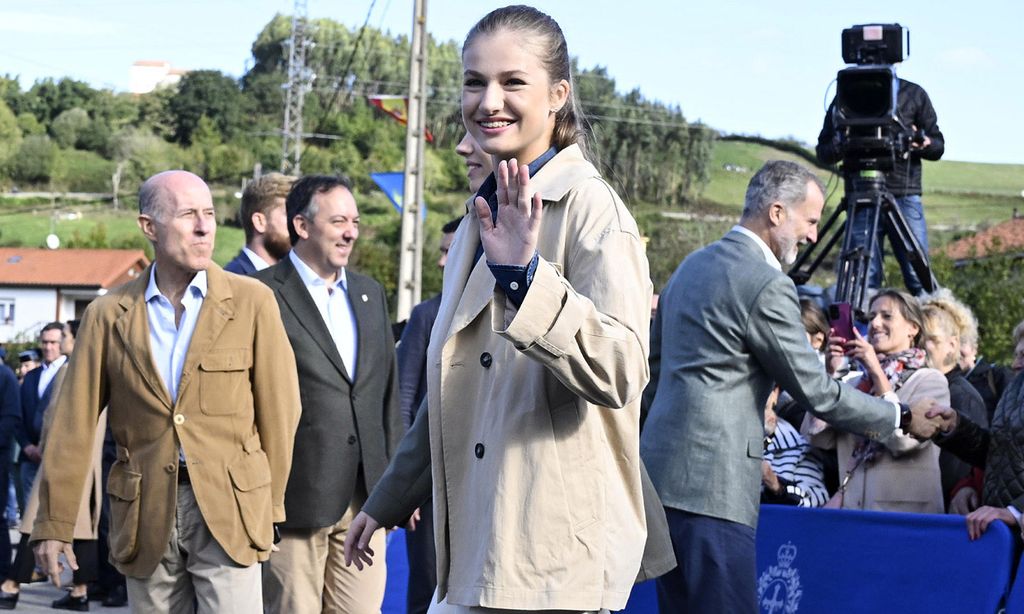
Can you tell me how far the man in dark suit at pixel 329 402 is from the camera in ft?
19.2

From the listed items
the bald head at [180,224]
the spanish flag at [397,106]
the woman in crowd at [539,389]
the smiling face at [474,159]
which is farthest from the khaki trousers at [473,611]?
the spanish flag at [397,106]

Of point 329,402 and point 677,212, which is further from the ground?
point 329,402

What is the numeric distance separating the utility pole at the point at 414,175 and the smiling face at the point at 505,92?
2111cm

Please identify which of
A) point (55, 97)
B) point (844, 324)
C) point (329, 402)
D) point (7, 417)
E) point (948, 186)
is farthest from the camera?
point (55, 97)

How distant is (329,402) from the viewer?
237 inches

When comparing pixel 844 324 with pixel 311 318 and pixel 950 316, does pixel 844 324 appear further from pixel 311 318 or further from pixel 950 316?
pixel 311 318

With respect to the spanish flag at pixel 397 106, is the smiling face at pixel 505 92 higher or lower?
lower

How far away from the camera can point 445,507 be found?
2.97 metres

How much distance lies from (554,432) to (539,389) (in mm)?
86

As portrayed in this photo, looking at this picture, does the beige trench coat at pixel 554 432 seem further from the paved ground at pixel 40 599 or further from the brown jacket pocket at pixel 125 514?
the paved ground at pixel 40 599

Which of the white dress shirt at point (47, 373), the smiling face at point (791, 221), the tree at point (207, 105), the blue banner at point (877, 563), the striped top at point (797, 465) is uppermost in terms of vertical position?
the tree at point (207, 105)

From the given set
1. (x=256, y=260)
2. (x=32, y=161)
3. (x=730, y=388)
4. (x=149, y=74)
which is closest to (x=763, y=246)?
(x=730, y=388)

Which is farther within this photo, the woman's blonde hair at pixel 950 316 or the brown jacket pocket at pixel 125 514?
the woman's blonde hair at pixel 950 316

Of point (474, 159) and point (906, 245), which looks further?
point (906, 245)
